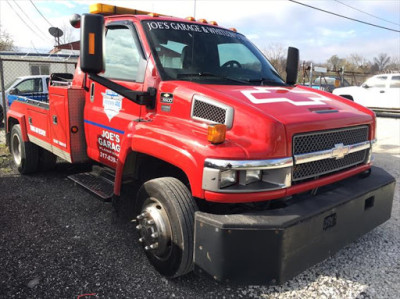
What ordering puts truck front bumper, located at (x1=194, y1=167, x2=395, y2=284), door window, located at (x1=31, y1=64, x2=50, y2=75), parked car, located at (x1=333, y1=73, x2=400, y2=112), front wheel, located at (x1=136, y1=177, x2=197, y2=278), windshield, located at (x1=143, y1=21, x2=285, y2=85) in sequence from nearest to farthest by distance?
truck front bumper, located at (x1=194, y1=167, x2=395, y2=284) → front wheel, located at (x1=136, y1=177, x2=197, y2=278) → windshield, located at (x1=143, y1=21, x2=285, y2=85) → parked car, located at (x1=333, y1=73, x2=400, y2=112) → door window, located at (x1=31, y1=64, x2=50, y2=75)

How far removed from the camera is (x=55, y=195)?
496cm

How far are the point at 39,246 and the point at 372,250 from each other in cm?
341

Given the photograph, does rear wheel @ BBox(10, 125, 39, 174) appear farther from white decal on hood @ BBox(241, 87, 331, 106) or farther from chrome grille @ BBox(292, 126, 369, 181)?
chrome grille @ BBox(292, 126, 369, 181)

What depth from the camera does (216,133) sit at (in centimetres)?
242

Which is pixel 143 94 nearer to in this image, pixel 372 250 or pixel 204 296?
pixel 204 296

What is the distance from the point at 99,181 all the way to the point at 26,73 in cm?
1726

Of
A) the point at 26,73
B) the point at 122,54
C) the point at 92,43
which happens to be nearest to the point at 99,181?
the point at 122,54

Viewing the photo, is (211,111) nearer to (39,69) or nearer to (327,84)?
(39,69)

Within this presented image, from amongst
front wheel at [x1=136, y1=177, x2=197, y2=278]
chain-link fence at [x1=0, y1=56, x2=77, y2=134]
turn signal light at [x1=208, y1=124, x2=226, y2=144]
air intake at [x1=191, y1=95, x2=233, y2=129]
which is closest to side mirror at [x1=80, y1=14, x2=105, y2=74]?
air intake at [x1=191, y1=95, x2=233, y2=129]

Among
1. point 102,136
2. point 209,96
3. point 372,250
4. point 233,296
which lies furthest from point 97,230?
point 372,250

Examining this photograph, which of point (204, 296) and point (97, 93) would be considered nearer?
point (204, 296)

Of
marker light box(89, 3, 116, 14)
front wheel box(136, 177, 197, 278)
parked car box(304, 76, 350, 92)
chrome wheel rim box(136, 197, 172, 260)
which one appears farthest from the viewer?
parked car box(304, 76, 350, 92)

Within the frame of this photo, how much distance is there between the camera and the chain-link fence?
8.09 meters

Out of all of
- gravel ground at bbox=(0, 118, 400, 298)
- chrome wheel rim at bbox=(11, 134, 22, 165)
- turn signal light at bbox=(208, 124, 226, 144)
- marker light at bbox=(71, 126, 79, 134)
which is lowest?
gravel ground at bbox=(0, 118, 400, 298)
